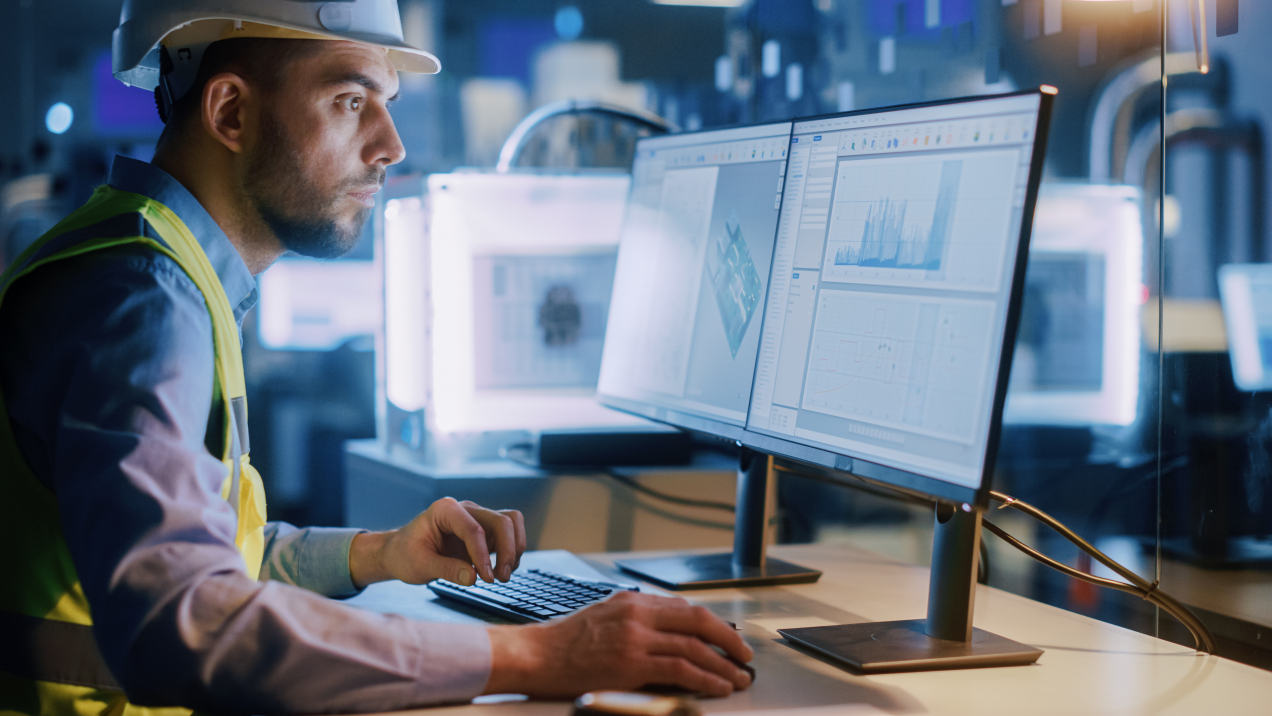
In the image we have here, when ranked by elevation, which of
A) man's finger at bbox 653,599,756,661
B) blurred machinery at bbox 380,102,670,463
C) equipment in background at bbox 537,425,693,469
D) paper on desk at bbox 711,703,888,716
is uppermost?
blurred machinery at bbox 380,102,670,463

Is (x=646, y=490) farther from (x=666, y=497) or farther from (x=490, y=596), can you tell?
(x=490, y=596)

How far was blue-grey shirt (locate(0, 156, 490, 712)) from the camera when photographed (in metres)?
0.70

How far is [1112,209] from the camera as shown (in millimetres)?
1282

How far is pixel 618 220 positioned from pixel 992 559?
840 millimetres

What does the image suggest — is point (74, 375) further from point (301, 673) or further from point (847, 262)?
point (847, 262)

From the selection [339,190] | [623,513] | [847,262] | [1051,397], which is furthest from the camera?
[623,513]

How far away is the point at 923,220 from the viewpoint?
91 centimetres

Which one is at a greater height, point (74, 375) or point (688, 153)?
point (688, 153)

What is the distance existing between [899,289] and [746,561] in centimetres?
49

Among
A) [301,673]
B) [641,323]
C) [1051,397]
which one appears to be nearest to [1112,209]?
[1051,397]

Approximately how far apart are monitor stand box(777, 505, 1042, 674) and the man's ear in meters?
0.75

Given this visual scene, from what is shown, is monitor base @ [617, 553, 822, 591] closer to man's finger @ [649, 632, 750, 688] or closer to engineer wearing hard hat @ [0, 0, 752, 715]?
engineer wearing hard hat @ [0, 0, 752, 715]

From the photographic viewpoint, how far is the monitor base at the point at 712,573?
121 centimetres

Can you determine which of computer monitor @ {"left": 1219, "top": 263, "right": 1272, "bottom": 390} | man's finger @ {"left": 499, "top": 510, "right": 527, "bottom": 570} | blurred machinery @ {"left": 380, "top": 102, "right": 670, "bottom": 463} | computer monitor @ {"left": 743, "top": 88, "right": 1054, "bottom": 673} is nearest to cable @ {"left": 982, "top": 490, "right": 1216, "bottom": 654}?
computer monitor @ {"left": 743, "top": 88, "right": 1054, "bottom": 673}
